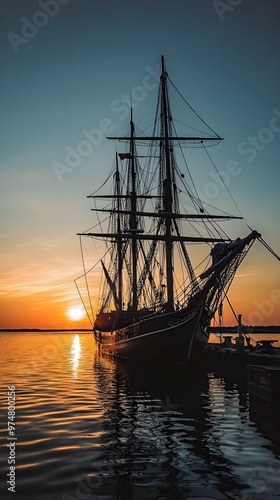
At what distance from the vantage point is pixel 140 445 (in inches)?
418

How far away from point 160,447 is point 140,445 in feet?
1.73

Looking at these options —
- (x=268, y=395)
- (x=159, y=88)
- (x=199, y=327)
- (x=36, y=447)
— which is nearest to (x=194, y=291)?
(x=199, y=327)

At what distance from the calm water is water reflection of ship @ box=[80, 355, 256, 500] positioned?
2cm

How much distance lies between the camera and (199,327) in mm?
30609

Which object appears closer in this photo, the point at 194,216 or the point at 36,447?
the point at 36,447

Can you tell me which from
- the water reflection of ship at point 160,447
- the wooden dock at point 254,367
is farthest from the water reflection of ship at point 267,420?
the water reflection of ship at point 160,447

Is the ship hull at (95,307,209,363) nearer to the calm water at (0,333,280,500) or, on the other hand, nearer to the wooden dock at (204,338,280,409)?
the wooden dock at (204,338,280,409)

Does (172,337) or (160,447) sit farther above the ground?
(172,337)

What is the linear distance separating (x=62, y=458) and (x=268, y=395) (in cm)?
907

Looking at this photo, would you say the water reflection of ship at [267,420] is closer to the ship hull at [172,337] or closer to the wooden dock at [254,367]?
the wooden dock at [254,367]

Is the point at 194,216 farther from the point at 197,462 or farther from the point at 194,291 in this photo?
the point at 197,462

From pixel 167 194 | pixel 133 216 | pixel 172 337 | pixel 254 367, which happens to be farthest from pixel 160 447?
pixel 133 216

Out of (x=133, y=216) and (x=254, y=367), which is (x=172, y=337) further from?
(x=133, y=216)

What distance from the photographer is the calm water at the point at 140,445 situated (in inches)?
301
